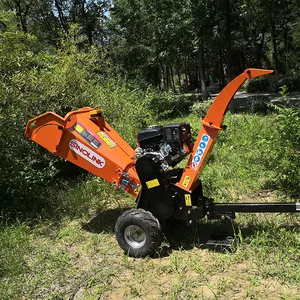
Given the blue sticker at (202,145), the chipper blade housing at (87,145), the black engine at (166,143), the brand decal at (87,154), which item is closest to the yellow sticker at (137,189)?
the chipper blade housing at (87,145)

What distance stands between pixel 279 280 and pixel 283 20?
917 inches

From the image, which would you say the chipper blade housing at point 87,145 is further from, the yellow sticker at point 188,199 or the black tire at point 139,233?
the yellow sticker at point 188,199

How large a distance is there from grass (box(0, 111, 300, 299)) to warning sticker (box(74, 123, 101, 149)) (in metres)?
1.13

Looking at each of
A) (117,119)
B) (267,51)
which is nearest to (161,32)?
(117,119)

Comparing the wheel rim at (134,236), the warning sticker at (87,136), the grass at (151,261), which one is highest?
the warning sticker at (87,136)

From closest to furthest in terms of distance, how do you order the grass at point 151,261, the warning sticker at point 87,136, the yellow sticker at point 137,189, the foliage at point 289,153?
1. the grass at point 151,261
2. the yellow sticker at point 137,189
3. the warning sticker at point 87,136
4. the foliage at point 289,153

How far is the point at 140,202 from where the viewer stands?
151 inches

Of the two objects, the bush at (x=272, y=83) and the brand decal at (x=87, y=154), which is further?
the bush at (x=272, y=83)

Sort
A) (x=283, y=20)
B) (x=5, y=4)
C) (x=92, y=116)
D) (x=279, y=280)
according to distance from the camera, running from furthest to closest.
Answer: (x=283, y=20), (x=5, y=4), (x=92, y=116), (x=279, y=280)

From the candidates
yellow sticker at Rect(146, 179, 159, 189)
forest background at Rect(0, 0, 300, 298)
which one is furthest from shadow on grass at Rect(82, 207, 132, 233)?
yellow sticker at Rect(146, 179, 159, 189)

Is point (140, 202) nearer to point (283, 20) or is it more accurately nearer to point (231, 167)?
point (231, 167)

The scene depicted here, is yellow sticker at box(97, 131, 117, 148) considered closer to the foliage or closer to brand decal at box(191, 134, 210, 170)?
brand decal at box(191, 134, 210, 170)

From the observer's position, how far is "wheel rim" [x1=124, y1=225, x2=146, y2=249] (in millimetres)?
3727

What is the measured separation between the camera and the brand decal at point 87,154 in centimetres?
401
